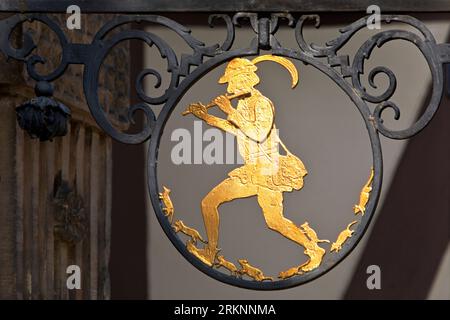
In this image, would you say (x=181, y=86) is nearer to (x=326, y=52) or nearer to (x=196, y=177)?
(x=326, y=52)

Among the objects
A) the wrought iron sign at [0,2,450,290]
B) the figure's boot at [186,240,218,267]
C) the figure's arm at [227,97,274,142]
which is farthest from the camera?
the figure's arm at [227,97,274,142]

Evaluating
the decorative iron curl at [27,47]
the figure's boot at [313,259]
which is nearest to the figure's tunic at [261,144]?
the figure's boot at [313,259]

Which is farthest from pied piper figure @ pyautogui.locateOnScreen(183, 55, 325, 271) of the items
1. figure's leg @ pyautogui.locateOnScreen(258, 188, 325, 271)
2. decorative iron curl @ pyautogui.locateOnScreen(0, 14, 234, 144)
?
decorative iron curl @ pyautogui.locateOnScreen(0, 14, 234, 144)

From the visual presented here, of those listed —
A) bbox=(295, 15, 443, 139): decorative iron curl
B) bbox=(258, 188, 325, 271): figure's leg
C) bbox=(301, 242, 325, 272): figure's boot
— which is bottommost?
bbox=(301, 242, 325, 272): figure's boot

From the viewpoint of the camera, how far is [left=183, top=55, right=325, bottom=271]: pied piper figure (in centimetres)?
682

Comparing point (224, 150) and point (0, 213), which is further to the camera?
point (224, 150)

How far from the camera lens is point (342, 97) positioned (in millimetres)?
9328

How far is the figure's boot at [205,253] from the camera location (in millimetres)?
6738

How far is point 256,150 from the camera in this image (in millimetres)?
6898

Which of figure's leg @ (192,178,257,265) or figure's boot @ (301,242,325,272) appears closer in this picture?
figure's boot @ (301,242,325,272)

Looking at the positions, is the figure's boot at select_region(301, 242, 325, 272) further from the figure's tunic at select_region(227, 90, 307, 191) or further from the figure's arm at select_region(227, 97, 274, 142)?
the figure's arm at select_region(227, 97, 274, 142)
